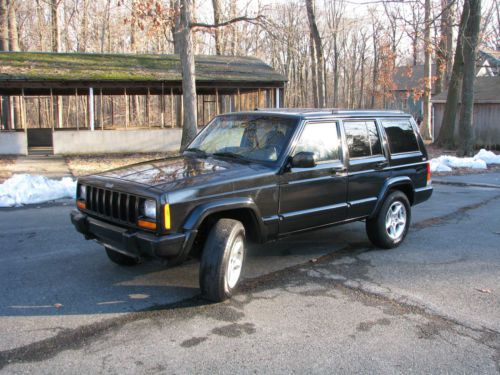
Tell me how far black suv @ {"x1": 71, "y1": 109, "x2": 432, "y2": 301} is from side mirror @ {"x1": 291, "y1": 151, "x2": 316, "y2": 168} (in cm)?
1

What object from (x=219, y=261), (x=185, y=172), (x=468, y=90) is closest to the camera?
(x=219, y=261)

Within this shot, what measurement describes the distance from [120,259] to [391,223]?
358 centimetres

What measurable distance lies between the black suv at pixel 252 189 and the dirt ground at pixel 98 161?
9.64m

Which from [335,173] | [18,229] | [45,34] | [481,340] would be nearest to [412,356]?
[481,340]

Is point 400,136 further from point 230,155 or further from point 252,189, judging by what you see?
point 252,189

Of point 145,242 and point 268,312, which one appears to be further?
point 268,312

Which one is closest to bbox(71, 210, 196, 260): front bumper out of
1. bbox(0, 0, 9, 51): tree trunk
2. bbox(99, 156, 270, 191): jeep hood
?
bbox(99, 156, 270, 191): jeep hood

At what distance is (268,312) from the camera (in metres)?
4.57

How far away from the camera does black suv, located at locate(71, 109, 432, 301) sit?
14.9 ft

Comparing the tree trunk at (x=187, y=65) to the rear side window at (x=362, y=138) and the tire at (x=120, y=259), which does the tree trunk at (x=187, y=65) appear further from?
the tire at (x=120, y=259)

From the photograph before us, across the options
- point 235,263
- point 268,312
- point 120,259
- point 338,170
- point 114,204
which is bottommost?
point 268,312

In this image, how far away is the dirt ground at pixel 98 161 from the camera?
50.5ft

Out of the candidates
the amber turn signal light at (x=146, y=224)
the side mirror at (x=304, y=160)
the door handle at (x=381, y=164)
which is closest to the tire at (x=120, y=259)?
the amber turn signal light at (x=146, y=224)

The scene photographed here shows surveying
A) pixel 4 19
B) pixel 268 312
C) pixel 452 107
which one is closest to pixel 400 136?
pixel 268 312
